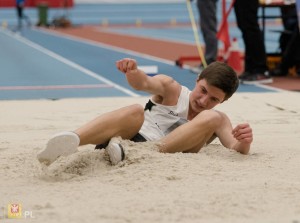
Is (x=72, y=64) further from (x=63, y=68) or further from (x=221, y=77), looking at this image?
(x=221, y=77)

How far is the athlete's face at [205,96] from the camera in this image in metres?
4.53

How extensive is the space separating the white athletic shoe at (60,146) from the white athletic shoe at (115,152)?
0.70 ft

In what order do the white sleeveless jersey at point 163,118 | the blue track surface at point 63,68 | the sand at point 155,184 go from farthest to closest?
the blue track surface at point 63,68, the white sleeveless jersey at point 163,118, the sand at point 155,184

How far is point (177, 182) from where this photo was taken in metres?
3.96

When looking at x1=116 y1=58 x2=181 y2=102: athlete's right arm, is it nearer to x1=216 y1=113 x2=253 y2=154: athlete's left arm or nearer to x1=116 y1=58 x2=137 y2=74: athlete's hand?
x1=116 y1=58 x2=137 y2=74: athlete's hand

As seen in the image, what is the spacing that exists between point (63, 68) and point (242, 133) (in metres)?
6.84

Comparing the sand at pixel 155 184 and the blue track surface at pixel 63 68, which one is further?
the blue track surface at pixel 63 68

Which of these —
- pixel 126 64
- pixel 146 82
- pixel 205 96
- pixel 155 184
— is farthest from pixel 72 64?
pixel 155 184

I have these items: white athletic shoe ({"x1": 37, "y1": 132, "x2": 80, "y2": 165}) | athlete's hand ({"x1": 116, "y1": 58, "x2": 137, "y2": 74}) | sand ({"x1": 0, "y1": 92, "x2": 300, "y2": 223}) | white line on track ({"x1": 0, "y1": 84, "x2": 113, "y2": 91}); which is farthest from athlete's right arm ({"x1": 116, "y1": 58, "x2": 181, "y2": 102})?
white line on track ({"x1": 0, "y1": 84, "x2": 113, "y2": 91})

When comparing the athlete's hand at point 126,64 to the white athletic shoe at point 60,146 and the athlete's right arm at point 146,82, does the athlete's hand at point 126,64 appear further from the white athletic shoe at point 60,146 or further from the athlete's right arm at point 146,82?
the white athletic shoe at point 60,146

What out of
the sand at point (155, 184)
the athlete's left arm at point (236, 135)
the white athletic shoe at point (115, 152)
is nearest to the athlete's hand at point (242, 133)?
the athlete's left arm at point (236, 135)

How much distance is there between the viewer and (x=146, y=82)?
433 cm

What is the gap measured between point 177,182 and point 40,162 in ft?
2.72

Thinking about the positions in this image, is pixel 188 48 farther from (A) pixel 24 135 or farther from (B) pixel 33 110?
(A) pixel 24 135
